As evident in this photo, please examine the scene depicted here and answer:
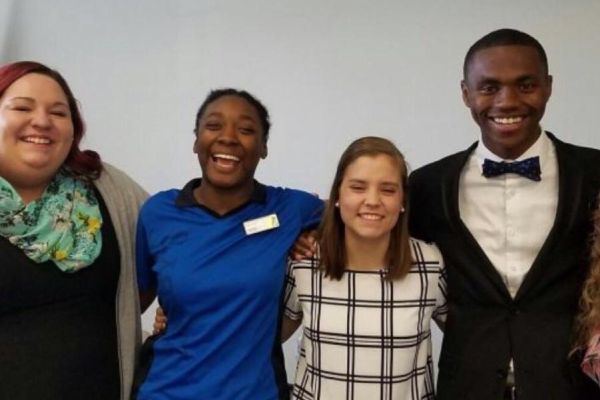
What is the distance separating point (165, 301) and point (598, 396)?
1.17 meters

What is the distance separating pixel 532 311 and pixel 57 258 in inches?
48.6

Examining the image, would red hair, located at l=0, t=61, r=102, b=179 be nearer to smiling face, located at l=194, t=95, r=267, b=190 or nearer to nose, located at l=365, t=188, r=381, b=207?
smiling face, located at l=194, t=95, r=267, b=190

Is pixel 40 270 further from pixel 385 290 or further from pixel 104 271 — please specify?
pixel 385 290

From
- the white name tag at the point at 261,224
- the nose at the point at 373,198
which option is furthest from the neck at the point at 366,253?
the white name tag at the point at 261,224

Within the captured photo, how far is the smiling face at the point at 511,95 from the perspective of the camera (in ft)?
5.26

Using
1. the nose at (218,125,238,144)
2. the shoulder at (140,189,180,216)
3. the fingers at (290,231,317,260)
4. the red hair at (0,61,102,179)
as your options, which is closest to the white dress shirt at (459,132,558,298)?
the fingers at (290,231,317,260)

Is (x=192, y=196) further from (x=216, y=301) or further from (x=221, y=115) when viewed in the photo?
(x=216, y=301)

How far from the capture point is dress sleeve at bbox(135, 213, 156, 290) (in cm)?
177

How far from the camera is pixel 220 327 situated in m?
1.56

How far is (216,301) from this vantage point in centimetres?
156

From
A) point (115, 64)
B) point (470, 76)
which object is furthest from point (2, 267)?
point (115, 64)

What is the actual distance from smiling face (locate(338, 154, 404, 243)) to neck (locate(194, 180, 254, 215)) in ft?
0.97

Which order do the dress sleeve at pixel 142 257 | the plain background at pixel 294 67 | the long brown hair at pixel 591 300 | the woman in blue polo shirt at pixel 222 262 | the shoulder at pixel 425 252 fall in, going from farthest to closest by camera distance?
the plain background at pixel 294 67 → the dress sleeve at pixel 142 257 → the shoulder at pixel 425 252 → the woman in blue polo shirt at pixel 222 262 → the long brown hair at pixel 591 300

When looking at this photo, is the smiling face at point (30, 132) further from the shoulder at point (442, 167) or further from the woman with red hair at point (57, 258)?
the shoulder at point (442, 167)
